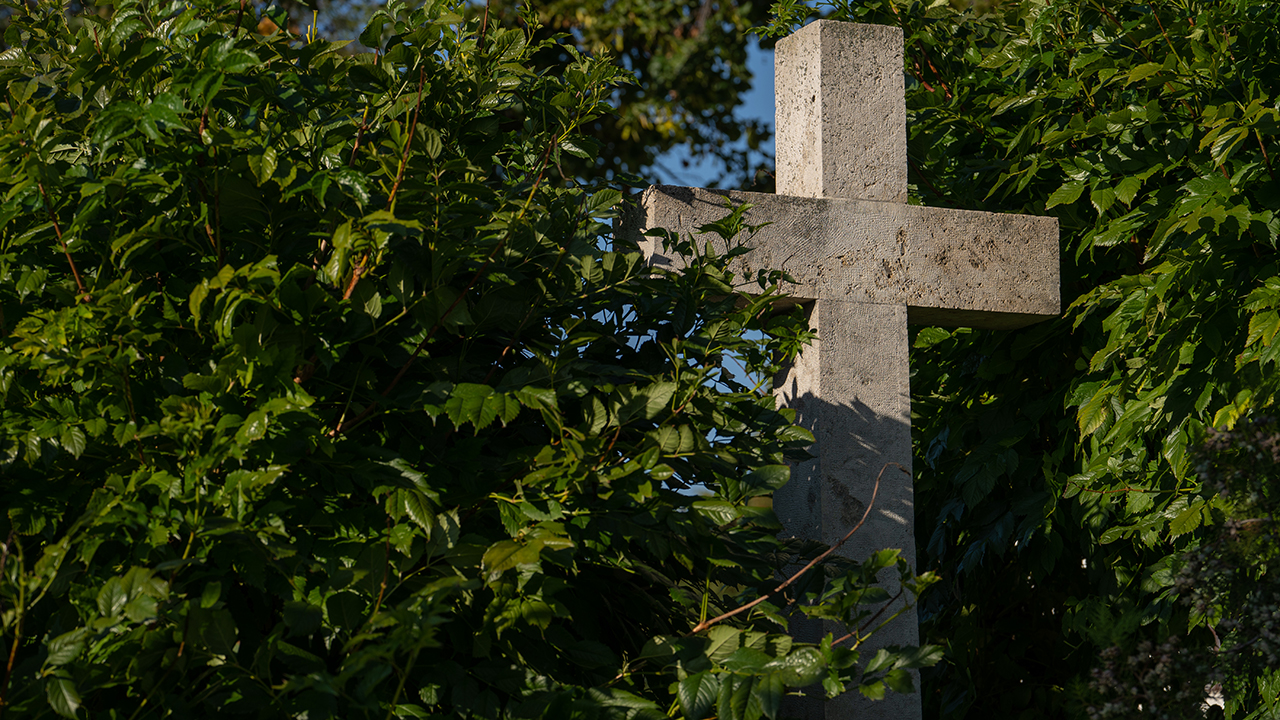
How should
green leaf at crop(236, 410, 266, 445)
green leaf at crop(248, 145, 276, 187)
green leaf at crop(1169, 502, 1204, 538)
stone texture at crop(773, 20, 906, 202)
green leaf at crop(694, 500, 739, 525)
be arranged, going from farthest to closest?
stone texture at crop(773, 20, 906, 202) < green leaf at crop(1169, 502, 1204, 538) < green leaf at crop(694, 500, 739, 525) < green leaf at crop(248, 145, 276, 187) < green leaf at crop(236, 410, 266, 445)

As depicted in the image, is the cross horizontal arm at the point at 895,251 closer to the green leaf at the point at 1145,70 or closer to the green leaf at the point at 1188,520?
the green leaf at the point at 1145,70

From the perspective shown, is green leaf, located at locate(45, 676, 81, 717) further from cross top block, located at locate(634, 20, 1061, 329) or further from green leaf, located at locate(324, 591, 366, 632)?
cross top block, located at locate(634, 20, 1061, 329)

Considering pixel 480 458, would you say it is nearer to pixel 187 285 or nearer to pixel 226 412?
pixel 226 412

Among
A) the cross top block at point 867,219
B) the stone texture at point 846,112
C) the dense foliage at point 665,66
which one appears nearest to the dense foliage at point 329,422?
the cross top block at point 867,219

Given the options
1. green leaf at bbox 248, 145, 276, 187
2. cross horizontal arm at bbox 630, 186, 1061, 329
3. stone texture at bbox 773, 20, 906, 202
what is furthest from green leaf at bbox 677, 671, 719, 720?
stone texture at bbox 773, 20, 906, 202

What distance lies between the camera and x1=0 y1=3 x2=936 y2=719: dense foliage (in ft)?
5.40

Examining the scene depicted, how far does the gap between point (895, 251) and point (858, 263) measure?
0.43 feet

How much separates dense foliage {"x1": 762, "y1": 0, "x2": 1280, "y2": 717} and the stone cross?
10.1 inches

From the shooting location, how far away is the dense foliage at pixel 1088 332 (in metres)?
2.68

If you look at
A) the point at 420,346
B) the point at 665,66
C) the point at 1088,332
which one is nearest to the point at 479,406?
the point at 420,346

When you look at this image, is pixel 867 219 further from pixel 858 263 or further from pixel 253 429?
pixel 253 429

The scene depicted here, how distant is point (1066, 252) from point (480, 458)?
2.23 metres

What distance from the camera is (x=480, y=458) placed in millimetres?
1969

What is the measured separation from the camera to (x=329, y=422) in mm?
1971
